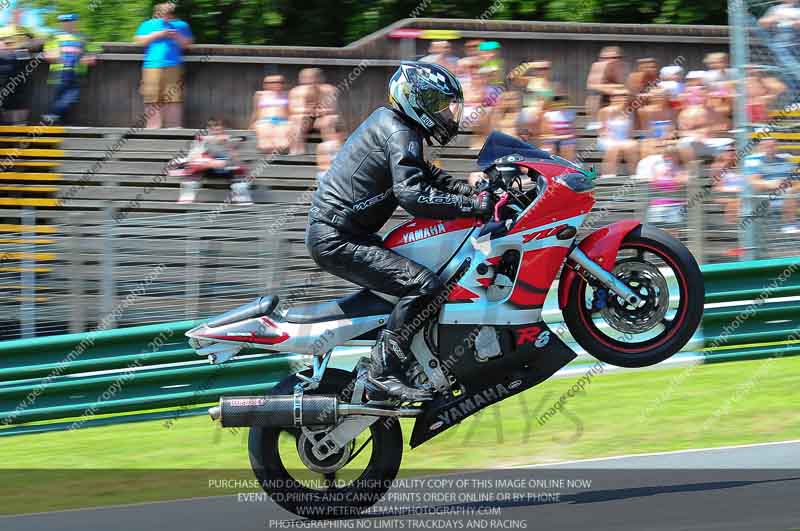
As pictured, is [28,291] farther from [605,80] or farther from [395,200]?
[605,80]

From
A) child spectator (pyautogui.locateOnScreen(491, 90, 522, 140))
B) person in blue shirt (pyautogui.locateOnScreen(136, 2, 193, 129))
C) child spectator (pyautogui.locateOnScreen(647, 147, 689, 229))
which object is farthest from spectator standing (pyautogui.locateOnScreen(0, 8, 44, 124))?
child spectator (pyautogui.locateOnScreen(647, 147, 689, 229))

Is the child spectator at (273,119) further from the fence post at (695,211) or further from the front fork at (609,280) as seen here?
the front fork at (609,280)

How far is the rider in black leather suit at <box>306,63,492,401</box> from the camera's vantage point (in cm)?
673

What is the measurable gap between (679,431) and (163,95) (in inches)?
318

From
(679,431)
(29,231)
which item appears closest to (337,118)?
(29,231)

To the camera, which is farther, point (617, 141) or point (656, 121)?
point (617, 141)

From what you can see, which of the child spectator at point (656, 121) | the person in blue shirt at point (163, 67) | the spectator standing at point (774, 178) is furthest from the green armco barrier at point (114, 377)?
the person in blue shirt at point (163, 67)

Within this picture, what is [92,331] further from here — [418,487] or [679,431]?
[679,431]

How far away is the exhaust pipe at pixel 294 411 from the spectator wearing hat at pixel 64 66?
849 centimetres

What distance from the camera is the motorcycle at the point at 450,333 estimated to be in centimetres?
683

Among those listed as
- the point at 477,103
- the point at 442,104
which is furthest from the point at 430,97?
the point at 477,103

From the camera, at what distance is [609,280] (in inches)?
274

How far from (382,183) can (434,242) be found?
0.43 metres

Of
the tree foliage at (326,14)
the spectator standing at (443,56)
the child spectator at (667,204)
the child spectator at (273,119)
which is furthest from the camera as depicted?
the tree foliage at (326,14)
